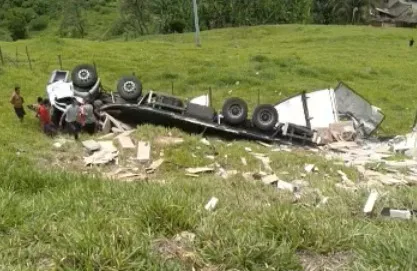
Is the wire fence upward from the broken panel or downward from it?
upward

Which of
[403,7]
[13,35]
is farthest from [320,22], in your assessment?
[13,35]

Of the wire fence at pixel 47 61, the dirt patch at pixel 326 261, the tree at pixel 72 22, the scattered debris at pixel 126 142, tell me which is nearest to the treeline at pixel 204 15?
the tree at pixel 72 22

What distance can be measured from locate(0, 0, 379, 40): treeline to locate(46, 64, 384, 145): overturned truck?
4419 centimetres

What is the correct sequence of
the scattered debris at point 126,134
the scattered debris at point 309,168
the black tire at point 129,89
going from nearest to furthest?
1. the scattered debris at point 309,168
2. the scattered debris at point 126,134
3. the black tire at point 129,89

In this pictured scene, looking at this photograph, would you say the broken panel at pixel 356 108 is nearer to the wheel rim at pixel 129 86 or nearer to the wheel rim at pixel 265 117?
the wheel rim at pixel 265 117

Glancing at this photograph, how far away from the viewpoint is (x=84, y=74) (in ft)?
51.6

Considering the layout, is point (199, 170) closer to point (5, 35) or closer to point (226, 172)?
point (226, 172)

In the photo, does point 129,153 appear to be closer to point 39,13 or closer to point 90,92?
point 90,92

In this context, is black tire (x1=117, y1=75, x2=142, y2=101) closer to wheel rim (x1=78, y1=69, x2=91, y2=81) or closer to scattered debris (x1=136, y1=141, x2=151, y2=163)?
wheel rim (x1=78, y1=69, x2=91, y2=81)

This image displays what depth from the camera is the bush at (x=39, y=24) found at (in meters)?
73.7

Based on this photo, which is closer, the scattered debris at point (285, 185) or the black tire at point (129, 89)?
the scattered debris at point (285, 185)

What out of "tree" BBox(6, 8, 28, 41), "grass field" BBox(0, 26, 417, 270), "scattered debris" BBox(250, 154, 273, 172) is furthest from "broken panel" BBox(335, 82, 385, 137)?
"tree" BBox(6, 8, 28, 41)

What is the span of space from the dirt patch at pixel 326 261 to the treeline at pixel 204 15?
2240 inches

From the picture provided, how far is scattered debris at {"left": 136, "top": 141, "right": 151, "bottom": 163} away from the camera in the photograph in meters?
11.9
